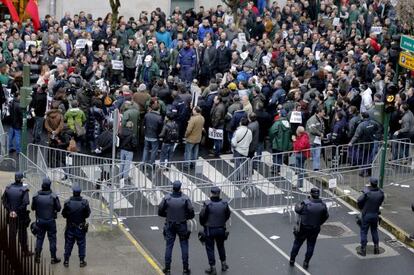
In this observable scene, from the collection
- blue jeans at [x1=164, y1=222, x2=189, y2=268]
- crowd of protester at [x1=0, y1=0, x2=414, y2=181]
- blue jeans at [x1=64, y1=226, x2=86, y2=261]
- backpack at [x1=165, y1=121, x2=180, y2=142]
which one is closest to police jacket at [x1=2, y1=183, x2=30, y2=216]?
blue jeans at [x1=64, y1=226, x2=86, y2=261]

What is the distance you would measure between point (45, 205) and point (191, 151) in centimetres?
682

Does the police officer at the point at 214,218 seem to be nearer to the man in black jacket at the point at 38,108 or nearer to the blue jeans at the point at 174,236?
the blue jeans at the point at 174,236

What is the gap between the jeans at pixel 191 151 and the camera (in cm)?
2470

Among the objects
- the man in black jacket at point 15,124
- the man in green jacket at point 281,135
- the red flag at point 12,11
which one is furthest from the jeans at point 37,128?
the red flag at point 12,11

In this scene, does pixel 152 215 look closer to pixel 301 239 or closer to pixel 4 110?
pixel 301 239

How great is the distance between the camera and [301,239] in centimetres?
1889

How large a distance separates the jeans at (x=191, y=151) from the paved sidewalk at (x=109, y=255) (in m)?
4.29

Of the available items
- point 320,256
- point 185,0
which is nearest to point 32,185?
point 320,256

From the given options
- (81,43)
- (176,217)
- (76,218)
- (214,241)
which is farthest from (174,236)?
(81,43)

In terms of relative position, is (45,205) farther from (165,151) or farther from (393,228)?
(393,228)

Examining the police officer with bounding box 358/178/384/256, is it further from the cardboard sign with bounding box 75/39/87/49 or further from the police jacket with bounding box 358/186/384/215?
the cardboard sign with bounding box 75/39/87/49

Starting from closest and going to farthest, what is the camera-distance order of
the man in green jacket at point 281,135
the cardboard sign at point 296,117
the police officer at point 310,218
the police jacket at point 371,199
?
the police officer at point 310,218 → the police jacket at point 371,199 → the man in green jacket at point 281,135 → the cardboard sign at point 296,117

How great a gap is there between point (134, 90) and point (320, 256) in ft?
28.2

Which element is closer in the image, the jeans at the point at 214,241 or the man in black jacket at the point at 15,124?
the jeans at the point at 214,241
